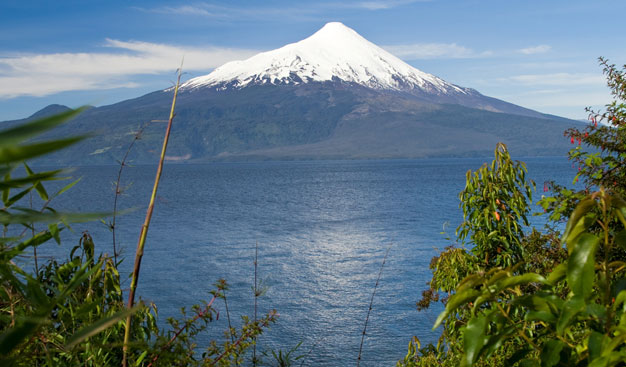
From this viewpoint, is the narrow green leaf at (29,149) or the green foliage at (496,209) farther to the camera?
the green foliage at (496,209)

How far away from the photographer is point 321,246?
46438 millimetres

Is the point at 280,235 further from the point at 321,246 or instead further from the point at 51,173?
the point at 51,173

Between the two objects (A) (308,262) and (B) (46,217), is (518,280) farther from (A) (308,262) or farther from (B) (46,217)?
(A) (308,262)

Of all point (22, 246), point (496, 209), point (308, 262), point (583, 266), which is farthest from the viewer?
point (308, 262)

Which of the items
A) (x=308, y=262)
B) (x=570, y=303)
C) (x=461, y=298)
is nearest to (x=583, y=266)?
(x=570, y=303)

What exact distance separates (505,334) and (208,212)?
71998mm

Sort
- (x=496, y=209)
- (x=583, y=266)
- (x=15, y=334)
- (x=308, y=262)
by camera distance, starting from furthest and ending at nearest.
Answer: (x=308, y=262)
(x=496, y=209)
(x=583, y=266)
(x=15, y=334)

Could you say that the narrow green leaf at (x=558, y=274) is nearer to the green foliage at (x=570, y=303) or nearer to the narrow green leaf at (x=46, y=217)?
the green foliage at (x=570, y=303)

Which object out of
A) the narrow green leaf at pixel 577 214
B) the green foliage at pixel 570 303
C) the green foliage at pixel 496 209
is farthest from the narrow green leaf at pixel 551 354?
the green foliage at pixel 496 209

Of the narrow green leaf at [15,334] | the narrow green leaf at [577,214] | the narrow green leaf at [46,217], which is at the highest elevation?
the narrow green leaf at [46,217]

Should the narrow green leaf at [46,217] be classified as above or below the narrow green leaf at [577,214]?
above

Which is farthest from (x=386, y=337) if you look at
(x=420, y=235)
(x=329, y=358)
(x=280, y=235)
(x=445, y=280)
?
(x=280, y=235)

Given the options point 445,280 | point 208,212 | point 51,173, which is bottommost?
point 208,212

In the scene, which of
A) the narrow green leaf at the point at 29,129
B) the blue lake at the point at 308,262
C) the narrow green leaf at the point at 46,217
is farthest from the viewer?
the blue lake at the point at 308,262
